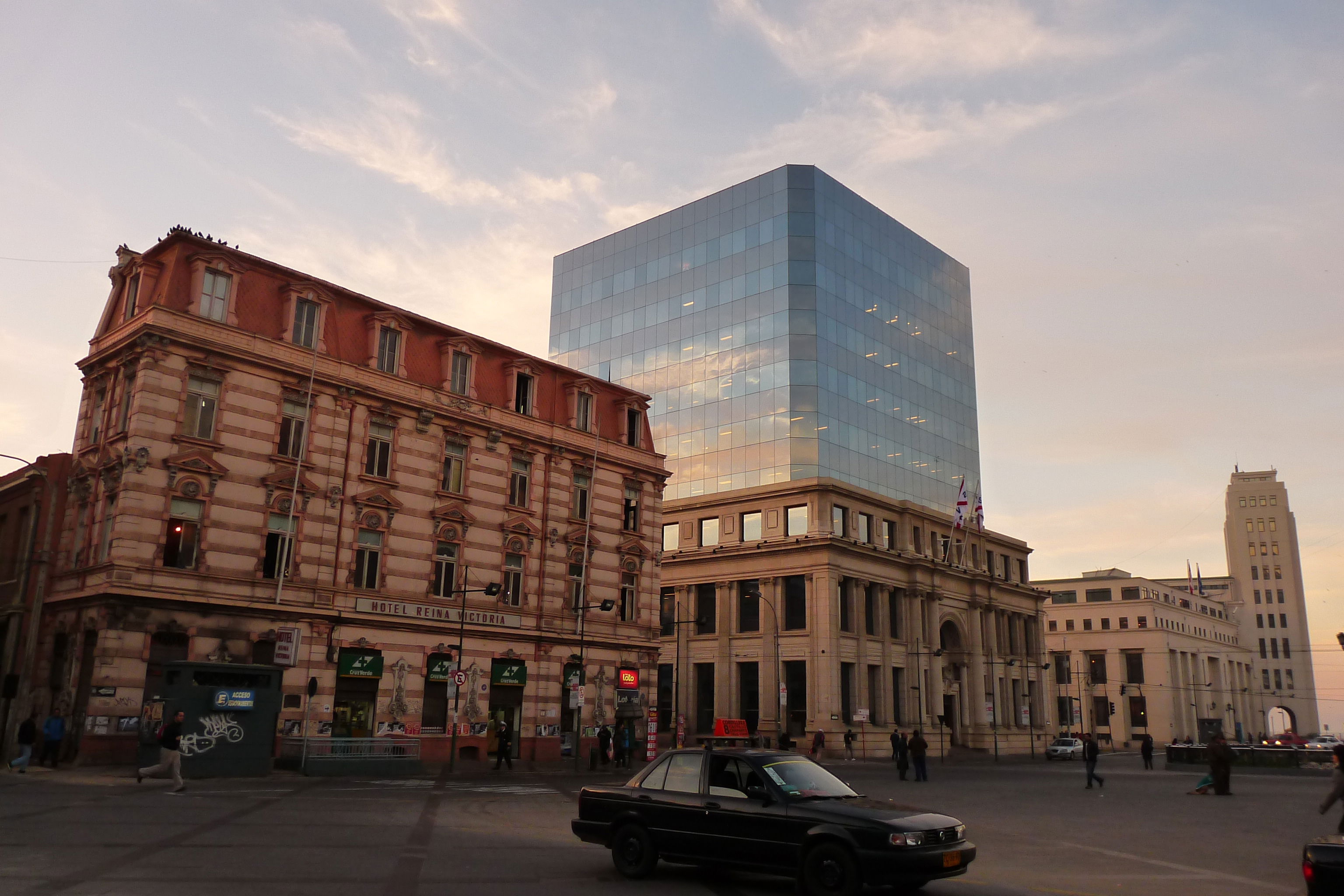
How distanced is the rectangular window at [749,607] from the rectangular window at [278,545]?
131ft

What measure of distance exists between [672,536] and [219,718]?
50.2 metres

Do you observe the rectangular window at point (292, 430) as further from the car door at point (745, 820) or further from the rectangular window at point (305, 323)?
the car door at point (745, 820)

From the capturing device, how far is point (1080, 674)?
125 meters

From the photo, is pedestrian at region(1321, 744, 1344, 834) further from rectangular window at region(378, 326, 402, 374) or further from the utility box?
rectangular window at region(378, 326, 402, 374)

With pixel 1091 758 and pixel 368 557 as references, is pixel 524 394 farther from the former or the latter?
pixel 1091 758

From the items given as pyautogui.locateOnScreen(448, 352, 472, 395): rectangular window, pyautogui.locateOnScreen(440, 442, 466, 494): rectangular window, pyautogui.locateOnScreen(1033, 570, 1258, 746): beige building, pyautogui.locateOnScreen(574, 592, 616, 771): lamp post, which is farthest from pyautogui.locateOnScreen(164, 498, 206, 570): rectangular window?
pyautogui.locateOnScreen(1033, 570, 1258, 746): beige building

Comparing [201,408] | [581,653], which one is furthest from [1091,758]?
[201,408]

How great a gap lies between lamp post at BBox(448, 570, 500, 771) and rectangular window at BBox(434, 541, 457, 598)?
0.46 metres

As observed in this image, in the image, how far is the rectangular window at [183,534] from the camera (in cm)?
3491

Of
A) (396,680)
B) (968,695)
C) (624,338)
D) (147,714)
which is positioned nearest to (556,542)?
(396,680)

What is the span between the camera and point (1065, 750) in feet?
255

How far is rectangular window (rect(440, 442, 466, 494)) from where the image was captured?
43.7 meters

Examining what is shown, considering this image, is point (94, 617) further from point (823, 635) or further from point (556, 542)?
point (823, 635)

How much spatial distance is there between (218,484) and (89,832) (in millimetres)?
21507
